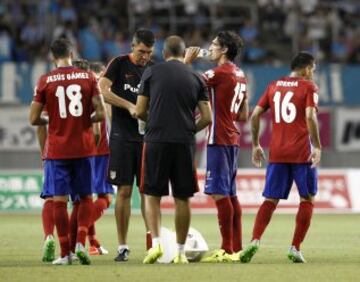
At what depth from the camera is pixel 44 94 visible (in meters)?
13.4

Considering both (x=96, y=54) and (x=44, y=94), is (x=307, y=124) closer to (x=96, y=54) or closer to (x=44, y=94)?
(x=44, y=94)

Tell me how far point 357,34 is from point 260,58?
282 cm

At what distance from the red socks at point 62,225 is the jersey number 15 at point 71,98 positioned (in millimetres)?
940

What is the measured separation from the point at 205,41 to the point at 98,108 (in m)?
16.2

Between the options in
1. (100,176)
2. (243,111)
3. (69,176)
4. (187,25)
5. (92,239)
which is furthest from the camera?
(187,25)

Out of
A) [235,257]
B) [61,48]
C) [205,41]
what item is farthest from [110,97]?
[205,41]

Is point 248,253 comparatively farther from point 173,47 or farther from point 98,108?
point 173,47

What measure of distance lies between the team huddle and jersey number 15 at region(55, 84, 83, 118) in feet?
0.03

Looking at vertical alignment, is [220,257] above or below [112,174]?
below

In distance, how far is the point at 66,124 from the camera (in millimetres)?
13469

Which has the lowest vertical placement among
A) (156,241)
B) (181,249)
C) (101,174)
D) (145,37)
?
(181,249)

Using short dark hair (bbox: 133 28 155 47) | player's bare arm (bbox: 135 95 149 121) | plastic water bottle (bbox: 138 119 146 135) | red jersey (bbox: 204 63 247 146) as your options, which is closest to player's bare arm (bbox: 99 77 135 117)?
plastic water bottle (bbox: 138 119 146 135)

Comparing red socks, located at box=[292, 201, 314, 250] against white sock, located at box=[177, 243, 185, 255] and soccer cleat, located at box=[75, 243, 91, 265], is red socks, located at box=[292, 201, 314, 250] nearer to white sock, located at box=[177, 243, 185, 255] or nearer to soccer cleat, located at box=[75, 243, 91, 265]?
white sock, located at box=[177, 243, 185, 255]

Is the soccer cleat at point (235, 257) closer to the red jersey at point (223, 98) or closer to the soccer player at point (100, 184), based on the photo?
the red jersey at point (223, 98)
